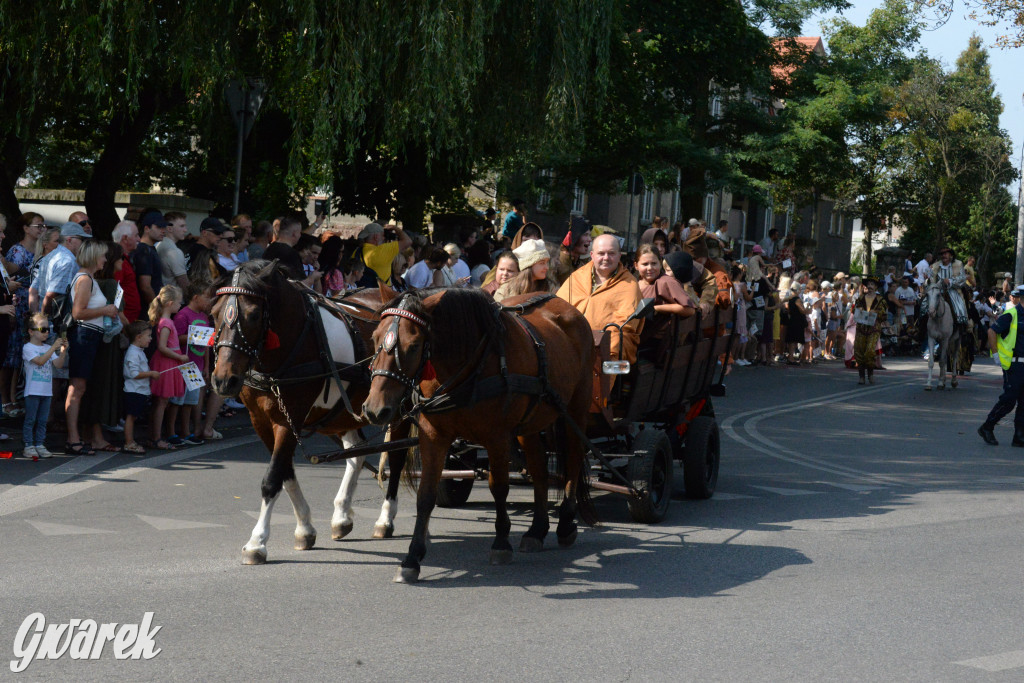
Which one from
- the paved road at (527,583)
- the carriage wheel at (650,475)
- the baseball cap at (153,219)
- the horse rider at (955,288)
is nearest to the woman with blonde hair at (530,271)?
the carriage wheel at (650,475)

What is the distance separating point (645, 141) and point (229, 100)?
15.1 meters

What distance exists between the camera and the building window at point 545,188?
28.2 metres

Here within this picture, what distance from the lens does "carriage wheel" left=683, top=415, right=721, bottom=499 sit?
31.8 ft

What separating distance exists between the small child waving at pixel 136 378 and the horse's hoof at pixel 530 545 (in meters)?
4.78

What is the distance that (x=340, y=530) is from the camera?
784cm

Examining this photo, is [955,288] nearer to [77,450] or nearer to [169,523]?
[77,450]

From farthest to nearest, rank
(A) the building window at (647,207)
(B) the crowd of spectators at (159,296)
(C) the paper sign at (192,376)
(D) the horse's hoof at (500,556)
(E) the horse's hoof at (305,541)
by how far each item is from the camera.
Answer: (A) the building window at (647,207) → (C) the paper sign at (192,376) → (B) the crowd of spectators at (159,296) → (E) the horse's hoof at (305,541) → (D) the horse's hoof at (500,556)

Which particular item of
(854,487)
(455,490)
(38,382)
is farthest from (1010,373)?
(38,382)

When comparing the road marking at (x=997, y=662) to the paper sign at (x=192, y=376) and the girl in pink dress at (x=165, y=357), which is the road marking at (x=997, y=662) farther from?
the girl in pink dress at (x=165, y=357)

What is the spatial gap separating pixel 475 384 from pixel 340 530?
5.61ft

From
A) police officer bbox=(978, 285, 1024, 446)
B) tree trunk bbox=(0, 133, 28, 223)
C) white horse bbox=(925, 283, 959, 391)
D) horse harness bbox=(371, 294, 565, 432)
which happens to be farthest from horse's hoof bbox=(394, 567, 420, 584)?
white horse bbox=(925, 283, 959, 391)

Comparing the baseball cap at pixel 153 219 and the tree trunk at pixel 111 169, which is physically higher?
the tree trunk at pixel 111 169

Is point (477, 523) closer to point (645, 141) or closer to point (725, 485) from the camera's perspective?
point (725, 485)

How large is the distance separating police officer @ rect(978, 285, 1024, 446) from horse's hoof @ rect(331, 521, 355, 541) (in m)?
9.72
